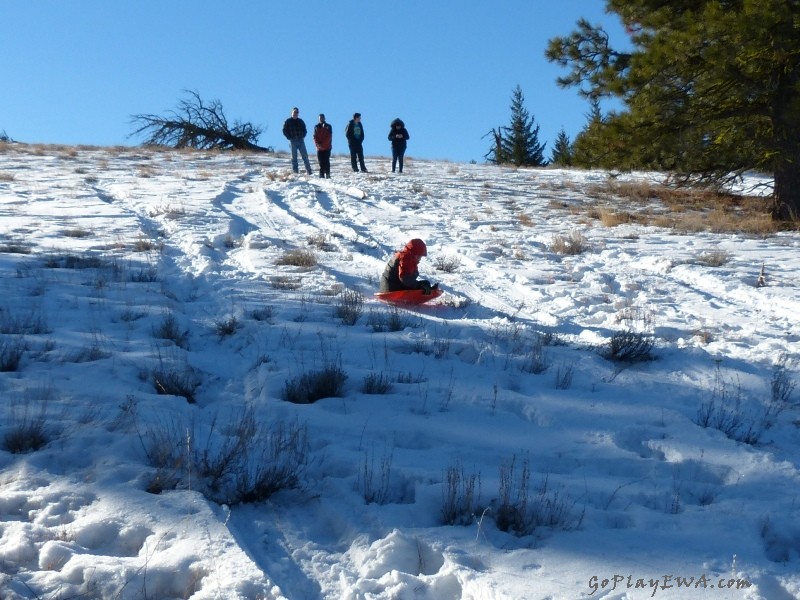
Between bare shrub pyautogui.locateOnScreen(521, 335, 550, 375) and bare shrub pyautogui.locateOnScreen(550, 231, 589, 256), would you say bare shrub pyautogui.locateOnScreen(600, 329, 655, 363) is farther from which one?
bare shrub pyautogui.locateOnScreen(550, 231, 589, 256)

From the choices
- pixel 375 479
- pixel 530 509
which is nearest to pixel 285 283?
pixel 375 479

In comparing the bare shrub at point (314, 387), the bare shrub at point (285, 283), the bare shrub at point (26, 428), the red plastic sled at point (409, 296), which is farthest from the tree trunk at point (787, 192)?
the bare shrub at point (26, 428)

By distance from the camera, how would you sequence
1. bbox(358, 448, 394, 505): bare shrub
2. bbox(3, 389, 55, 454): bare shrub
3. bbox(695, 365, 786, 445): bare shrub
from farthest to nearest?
1. bbox(695, 365, 786, 445): bare shrub
2. bbox(3, 389, 55, 454): bare shrub
3. bbox(358, 448, 394, 505): bare shrub

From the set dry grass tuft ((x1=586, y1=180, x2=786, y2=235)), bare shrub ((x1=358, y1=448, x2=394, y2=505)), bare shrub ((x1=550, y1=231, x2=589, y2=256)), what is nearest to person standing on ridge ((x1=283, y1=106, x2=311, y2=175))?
dry grass tuft ((x1=586, y1=180, x2=786, y2=235))

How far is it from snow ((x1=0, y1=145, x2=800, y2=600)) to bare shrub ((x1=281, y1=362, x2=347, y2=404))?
0.38 ft

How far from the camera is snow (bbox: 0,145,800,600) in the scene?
2.88m

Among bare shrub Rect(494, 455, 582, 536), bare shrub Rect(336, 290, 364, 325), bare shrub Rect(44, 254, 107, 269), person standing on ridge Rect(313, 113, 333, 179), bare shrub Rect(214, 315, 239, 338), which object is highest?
person standing on ridge Rect(313, 113, 333, 179)

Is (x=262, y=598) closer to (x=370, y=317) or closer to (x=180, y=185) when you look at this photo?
(x=370, y=317)

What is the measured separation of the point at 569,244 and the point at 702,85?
3.22 m

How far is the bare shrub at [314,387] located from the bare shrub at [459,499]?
4.76 ft

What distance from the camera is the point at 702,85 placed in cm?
1070

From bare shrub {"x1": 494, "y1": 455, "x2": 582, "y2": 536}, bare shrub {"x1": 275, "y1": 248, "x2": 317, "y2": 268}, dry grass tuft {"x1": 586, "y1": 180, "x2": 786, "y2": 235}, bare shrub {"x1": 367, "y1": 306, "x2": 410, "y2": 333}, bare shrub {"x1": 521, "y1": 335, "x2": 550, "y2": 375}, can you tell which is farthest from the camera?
dry grass tuft {"x1": 586, "y1": 180, "x2": 786, "y2": 235}

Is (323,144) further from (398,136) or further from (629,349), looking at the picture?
(629,349)

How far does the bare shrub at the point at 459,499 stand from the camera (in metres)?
3.25
